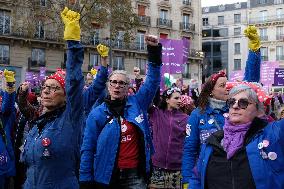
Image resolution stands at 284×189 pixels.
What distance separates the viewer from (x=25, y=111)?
23.2ft

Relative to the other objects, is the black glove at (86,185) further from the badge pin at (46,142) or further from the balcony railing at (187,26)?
the balcony railing at (187,26)

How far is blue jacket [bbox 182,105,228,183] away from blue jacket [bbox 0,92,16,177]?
2354 millimetres

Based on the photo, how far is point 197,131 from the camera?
16.9 ft

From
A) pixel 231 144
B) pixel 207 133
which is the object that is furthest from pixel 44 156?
pixel 207 133

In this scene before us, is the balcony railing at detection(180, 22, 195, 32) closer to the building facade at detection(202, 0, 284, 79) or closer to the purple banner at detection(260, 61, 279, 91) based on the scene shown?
the building facade at detection(202, 0, 284, 79)

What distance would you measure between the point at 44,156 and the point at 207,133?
183 centimetres

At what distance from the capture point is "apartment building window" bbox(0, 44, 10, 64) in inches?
1441

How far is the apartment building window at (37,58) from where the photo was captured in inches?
1504

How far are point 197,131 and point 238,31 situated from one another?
213ft

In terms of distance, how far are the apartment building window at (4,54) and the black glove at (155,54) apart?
3319cm

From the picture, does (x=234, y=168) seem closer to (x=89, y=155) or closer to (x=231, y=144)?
(x=231, y=144)

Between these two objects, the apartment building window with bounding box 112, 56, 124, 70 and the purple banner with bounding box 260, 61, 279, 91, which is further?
the apartment building window with bounding box 112, 56, 124, 70

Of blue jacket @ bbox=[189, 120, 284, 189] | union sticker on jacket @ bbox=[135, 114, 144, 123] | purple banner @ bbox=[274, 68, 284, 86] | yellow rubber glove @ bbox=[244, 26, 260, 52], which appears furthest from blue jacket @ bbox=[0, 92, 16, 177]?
purple banner @ bbox=[274, 68, 284, 86]

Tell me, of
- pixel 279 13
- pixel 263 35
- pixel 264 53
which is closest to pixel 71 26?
pixel 264 53
